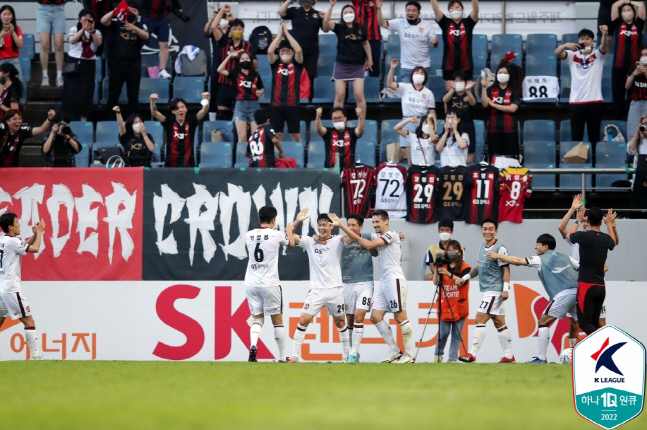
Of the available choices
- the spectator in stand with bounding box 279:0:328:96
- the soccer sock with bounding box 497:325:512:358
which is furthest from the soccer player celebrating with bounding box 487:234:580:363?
the spectator in stand with bounding box 279:0:328:96

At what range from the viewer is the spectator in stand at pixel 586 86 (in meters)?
19.4

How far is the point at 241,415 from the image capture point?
23.9ft

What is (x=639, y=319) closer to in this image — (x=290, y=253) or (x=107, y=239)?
(x=290, y=253)

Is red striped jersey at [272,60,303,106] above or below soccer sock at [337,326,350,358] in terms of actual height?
above

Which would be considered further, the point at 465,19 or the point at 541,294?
the point at 465,19

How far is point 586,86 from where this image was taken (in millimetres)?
19406

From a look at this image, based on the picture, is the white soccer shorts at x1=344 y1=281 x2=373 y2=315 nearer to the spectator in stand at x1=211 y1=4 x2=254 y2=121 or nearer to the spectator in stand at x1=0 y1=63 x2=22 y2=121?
the spectator in stand at x1=211 y1=4 x2=254 y2=121

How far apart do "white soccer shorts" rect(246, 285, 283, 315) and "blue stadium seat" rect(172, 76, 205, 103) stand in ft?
27.8

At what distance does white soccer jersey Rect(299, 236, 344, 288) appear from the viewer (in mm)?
14031

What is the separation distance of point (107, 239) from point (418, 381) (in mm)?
8088

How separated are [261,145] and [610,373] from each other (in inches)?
412

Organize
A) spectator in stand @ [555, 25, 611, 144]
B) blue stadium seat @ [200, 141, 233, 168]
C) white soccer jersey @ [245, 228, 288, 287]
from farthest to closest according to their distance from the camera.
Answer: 1. spectator in stand @ [555, 25, 611, 144]
2. blue stadium seat @ [200, 141, 233, 168]
3. white soccer jersey @ [245, 228, 288, 287]

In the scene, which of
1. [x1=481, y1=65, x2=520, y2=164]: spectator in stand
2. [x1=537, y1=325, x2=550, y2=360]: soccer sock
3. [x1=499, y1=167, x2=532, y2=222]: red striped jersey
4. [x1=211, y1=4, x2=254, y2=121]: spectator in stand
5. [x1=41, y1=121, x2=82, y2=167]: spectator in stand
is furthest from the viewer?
[x1=211, y1=4, x2=254, y2=121]: spectator in stand

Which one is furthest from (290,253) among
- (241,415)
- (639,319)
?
(241,415)
